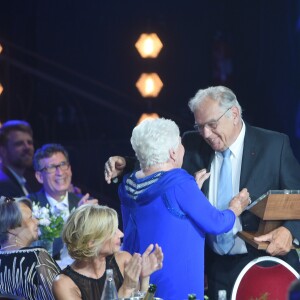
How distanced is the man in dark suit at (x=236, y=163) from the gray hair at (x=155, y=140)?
1.56 feet

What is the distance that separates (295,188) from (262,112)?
14.1ft

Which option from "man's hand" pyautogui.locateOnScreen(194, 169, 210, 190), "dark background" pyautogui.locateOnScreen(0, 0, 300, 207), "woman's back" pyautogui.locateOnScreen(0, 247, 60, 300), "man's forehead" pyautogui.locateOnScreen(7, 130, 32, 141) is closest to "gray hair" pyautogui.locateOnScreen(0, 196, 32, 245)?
"woman's back" pyautogui.locateOnScreen(0, 247, 60, 300)

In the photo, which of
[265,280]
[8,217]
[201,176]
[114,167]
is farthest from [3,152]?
[265,280]

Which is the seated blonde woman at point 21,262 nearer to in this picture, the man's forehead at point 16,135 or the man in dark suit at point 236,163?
the man in dark suit at point 236,163

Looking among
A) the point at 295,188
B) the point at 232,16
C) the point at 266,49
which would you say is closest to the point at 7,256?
the point at 295,188

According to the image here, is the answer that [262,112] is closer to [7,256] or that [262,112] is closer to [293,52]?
[293,52]

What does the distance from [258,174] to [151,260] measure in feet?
3.79

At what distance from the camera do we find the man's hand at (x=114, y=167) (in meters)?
4.44

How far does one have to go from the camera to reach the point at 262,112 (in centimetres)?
859

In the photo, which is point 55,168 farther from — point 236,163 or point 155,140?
point 155,140

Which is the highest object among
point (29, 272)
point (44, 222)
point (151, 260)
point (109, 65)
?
point (109, 65)

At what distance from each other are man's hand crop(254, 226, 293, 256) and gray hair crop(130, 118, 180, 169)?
2.24 feet

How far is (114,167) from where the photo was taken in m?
4.46

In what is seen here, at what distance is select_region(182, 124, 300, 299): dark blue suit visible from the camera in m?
4.42
